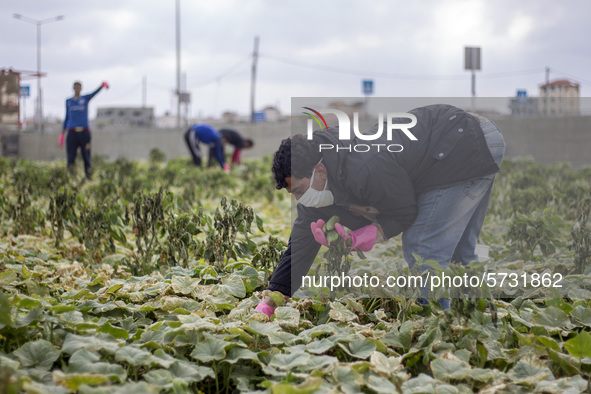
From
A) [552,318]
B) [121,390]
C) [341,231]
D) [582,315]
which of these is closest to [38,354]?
[121,390]

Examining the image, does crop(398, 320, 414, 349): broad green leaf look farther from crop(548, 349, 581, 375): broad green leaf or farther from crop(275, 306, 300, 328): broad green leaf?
crop(548, 349, 581, 375): broad green leaf

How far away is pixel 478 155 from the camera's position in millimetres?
2732

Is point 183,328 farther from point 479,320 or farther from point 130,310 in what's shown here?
point 479,320

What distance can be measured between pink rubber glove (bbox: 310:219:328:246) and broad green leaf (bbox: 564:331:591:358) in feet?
3.63

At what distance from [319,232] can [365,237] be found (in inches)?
9.2

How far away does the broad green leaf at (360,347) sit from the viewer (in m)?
2.25

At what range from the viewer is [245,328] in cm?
238

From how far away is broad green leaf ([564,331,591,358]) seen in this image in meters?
2.19

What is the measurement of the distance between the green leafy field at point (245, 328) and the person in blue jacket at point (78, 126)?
5217 millimetres

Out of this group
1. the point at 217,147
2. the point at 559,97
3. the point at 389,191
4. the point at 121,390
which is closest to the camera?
the point at 121,390

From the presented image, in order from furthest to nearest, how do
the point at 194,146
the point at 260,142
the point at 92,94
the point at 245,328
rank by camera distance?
the point at 260,142
the point at 194,146
the point at 92,94
the point at 245,328

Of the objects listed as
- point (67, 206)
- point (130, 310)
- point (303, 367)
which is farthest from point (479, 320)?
point (67, 206)

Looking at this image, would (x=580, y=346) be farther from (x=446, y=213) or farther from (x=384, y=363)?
(x=446, y=213)

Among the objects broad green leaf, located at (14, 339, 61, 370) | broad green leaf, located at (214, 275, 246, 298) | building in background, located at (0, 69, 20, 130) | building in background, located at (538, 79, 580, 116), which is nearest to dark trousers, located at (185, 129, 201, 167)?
building in background, located at (0, 69, 20, 130)
